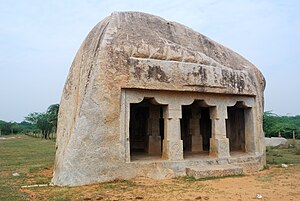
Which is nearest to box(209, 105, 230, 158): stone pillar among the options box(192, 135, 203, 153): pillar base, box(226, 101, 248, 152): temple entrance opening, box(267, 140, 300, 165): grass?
box(192, 135, 203, 153): pillar base

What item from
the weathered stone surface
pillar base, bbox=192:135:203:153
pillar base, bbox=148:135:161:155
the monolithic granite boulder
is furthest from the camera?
the weathered stone surface

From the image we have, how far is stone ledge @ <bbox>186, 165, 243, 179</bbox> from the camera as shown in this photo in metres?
8.74

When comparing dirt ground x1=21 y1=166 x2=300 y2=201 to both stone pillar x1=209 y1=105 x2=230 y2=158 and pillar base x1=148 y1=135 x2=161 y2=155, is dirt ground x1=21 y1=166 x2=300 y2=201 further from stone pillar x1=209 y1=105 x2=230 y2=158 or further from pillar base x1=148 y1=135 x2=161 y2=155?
pillar base x1=148 y1=135 x2=161 y2=155

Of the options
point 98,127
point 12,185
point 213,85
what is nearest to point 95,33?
point 98,127

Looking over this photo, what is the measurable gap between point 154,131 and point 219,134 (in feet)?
9.34

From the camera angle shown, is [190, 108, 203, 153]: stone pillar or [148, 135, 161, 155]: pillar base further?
[190, 108, 203, 153]: stone pillar

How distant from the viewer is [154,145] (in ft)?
39.4

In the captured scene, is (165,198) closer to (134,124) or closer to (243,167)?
(243,167)

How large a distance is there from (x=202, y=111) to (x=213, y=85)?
436cm

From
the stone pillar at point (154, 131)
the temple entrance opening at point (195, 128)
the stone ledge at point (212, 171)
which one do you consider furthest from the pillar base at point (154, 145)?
the stone ledge at point (212, 171)

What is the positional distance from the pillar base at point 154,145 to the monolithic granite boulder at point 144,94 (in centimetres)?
4

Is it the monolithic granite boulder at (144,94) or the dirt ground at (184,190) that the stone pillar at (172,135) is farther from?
the dirt ground at (184,190)

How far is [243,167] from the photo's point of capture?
33.5 ft

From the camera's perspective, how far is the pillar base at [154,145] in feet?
38.9
